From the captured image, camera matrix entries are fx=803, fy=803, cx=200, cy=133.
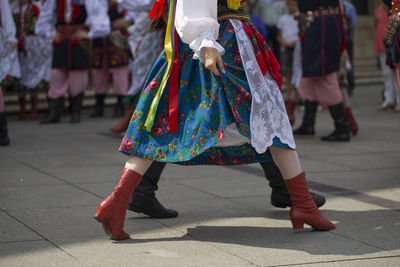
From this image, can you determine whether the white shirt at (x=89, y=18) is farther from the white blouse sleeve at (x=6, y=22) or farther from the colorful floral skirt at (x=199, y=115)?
the colorful floral skirt at (x=199, y=115)

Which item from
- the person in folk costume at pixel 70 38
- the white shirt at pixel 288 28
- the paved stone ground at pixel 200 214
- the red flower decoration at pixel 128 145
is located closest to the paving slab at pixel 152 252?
the paved stone ground at pixel 200 214

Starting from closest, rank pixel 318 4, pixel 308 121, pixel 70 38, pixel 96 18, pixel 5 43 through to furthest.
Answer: pixel 318 4 < pixel 5 43 < pixel 308 121 < pixel 96 18 < pixel 70 38

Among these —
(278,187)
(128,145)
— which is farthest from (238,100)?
(278,187)

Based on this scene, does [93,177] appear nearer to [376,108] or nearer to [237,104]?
[237,104]

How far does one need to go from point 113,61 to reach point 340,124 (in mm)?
3903

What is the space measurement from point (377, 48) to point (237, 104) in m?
8.66

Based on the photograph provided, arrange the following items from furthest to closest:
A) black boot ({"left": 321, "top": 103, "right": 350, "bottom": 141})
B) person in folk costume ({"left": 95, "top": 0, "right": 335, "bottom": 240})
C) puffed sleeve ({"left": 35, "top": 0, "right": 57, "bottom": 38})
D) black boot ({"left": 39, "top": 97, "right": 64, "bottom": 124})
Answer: black boot ({"left": 39, "top": 97, "right": 64, "bottom": 124})
puffed sleeve ({"left": 35, "top": 0, "right": 57, "bottom": 38})
black boot ({"left": 321, "top": 103, "right": 350, "bottom": 141})
person in folk costume ({"left": 95, "top": 0, "right": 335, "bottom": 240})

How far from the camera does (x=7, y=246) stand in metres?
3.95

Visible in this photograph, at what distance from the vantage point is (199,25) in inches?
152

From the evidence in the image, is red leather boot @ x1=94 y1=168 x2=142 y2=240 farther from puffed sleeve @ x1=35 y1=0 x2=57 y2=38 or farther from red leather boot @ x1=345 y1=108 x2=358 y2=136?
puffed sleeve @ x1=35 y1=0 x2=57 y2=38

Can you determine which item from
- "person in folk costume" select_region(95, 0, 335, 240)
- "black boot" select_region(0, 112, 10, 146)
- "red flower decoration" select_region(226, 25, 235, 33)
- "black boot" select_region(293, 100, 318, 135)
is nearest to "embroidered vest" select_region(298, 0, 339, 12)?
"black boot" select_region(293, 100, 318, 135)

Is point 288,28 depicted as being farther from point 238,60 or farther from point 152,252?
point 152,252

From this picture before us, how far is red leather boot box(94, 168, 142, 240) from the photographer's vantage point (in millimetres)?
4023

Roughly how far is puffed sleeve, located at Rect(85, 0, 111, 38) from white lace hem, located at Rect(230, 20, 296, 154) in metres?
5.95
